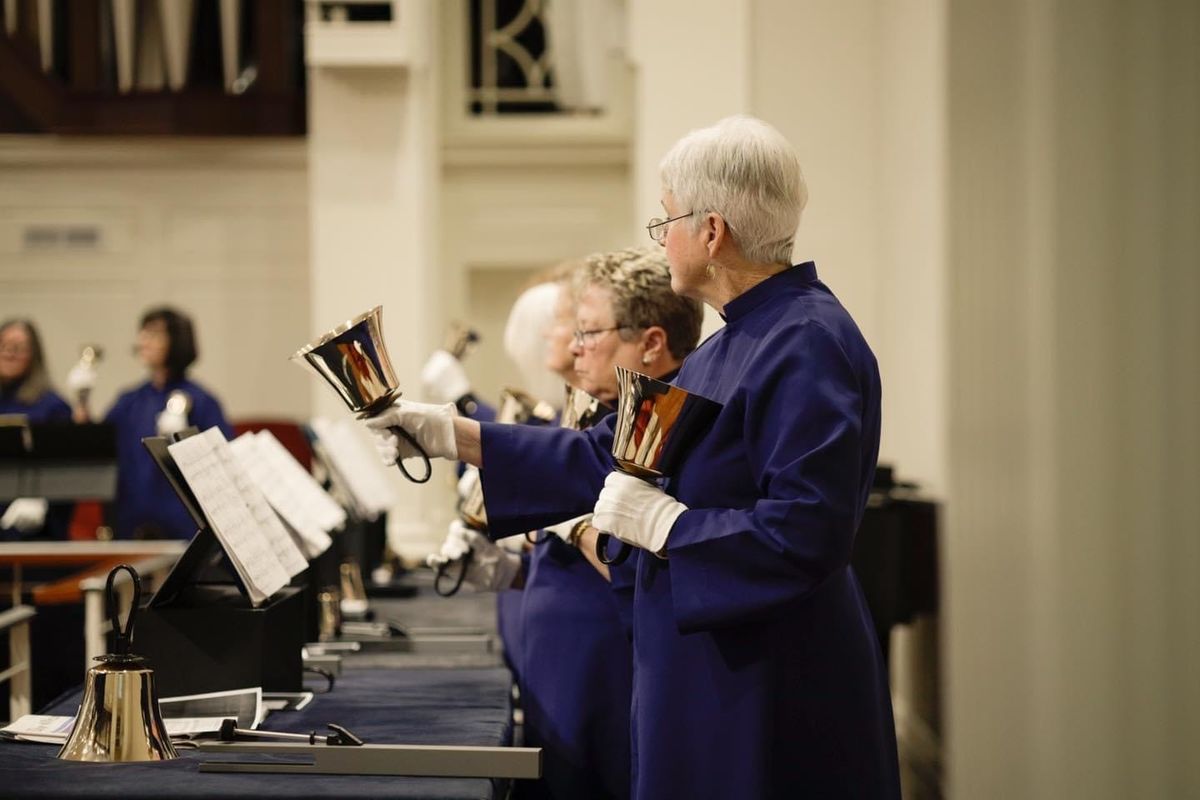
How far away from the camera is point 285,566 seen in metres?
2.48

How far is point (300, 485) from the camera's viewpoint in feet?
Result: 10.7

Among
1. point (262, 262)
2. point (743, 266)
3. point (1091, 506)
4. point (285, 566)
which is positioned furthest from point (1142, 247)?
point (262, 262)

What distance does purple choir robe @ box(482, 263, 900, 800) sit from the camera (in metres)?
1.77

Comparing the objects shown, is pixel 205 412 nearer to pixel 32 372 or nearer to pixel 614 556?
pixel 32 372

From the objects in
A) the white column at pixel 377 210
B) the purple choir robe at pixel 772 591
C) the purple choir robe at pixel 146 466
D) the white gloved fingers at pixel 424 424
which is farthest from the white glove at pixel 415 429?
the white column at pixel 377 210

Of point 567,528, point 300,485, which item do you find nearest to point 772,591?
point 567,528

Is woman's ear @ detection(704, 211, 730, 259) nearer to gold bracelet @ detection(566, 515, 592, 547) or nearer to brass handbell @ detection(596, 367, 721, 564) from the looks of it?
brass handbell @ detection(596, 367, 721, 564)

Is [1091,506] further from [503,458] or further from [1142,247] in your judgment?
[503,458]

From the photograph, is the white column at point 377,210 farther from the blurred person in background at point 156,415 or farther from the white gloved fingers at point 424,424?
the white gloved fingers at point 424,424

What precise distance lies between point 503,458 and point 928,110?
8.72 feet

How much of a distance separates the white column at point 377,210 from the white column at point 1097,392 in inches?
159

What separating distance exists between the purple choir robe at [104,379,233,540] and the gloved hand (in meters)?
3.13

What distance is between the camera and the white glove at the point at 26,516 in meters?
5.64

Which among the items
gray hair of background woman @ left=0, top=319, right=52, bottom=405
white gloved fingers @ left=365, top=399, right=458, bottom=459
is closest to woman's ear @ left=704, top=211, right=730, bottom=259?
white gloved fingers @ left=365, top=399, right=458, bottom=459
